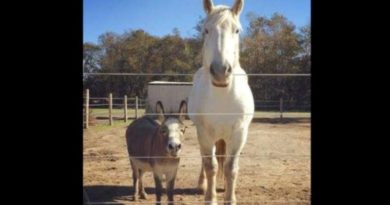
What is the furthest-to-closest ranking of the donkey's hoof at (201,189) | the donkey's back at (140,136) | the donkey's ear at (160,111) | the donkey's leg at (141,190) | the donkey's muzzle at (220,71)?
1. the donkey's hoof at (201,189)
2. the donkey's leg at (141,190)
3. the donkey's back at (140,136)
4. the donkey's ear at (160,111)
5. the donkey's muzzle at (220,71)

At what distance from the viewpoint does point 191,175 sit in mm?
2453

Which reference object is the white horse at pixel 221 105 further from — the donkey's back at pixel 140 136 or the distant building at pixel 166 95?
the donkey's back at pixel 140 136

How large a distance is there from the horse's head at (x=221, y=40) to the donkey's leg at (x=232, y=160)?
0.28m

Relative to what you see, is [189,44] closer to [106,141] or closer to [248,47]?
[248,47]

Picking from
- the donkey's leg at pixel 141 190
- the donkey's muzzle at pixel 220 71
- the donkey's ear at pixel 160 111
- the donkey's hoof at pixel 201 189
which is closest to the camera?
the donkey's muzzle at pixel 220 71

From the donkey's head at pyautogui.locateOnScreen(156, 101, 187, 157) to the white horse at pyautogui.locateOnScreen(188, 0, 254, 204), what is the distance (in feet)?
0.32

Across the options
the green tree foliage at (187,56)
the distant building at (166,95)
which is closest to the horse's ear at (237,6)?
the green tree foliage at (187,56)

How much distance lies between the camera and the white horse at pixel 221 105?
1.53m

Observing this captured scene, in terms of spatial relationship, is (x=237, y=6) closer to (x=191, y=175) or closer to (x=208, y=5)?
(x=208, y=5)

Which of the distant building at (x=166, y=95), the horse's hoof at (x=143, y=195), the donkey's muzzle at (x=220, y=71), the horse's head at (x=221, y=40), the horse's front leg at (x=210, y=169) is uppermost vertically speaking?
the horse's head at (x=221, y=40)

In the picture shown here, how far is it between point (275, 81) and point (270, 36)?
252 millimetres

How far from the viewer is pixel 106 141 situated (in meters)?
2.22
